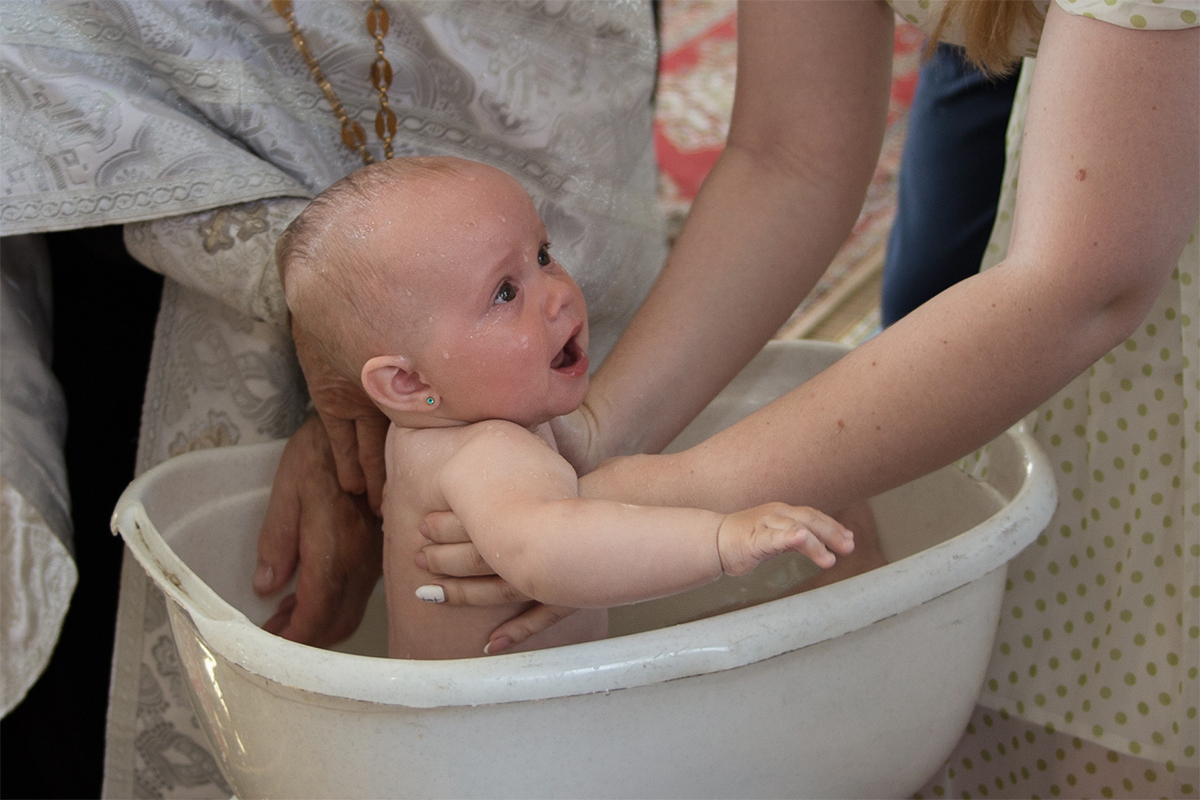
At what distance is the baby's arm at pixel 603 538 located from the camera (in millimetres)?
496

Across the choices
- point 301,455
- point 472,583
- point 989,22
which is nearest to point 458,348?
point 472,583

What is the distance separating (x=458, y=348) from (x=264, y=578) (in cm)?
31

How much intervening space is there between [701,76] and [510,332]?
7.21ft

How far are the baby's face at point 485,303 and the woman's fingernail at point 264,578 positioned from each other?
255 millimetres

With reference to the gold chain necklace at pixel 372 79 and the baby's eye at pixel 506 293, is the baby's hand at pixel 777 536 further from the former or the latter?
the gold chain necklace at pixel 372 79

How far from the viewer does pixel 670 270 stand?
31.0 inches

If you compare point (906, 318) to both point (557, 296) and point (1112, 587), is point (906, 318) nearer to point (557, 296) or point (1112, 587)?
point (557, 296)

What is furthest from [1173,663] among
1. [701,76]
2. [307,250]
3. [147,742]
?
[701,76]

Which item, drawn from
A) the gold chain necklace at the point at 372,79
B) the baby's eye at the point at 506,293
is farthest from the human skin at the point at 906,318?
the gold chain necklace at the point at 372,79

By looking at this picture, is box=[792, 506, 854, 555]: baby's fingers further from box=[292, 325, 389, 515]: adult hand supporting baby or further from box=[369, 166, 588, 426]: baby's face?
box=[292, 325, 389, 515]: adult hand supporting baby

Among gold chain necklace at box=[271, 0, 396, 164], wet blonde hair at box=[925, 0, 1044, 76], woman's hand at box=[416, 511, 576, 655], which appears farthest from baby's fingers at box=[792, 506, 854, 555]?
gold chain necklace at box=[271, 0, 396, 164]

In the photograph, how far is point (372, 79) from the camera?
2.61ft

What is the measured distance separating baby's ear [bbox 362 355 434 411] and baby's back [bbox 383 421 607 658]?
0.03m

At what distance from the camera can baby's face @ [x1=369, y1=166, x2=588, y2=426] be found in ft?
2.05
